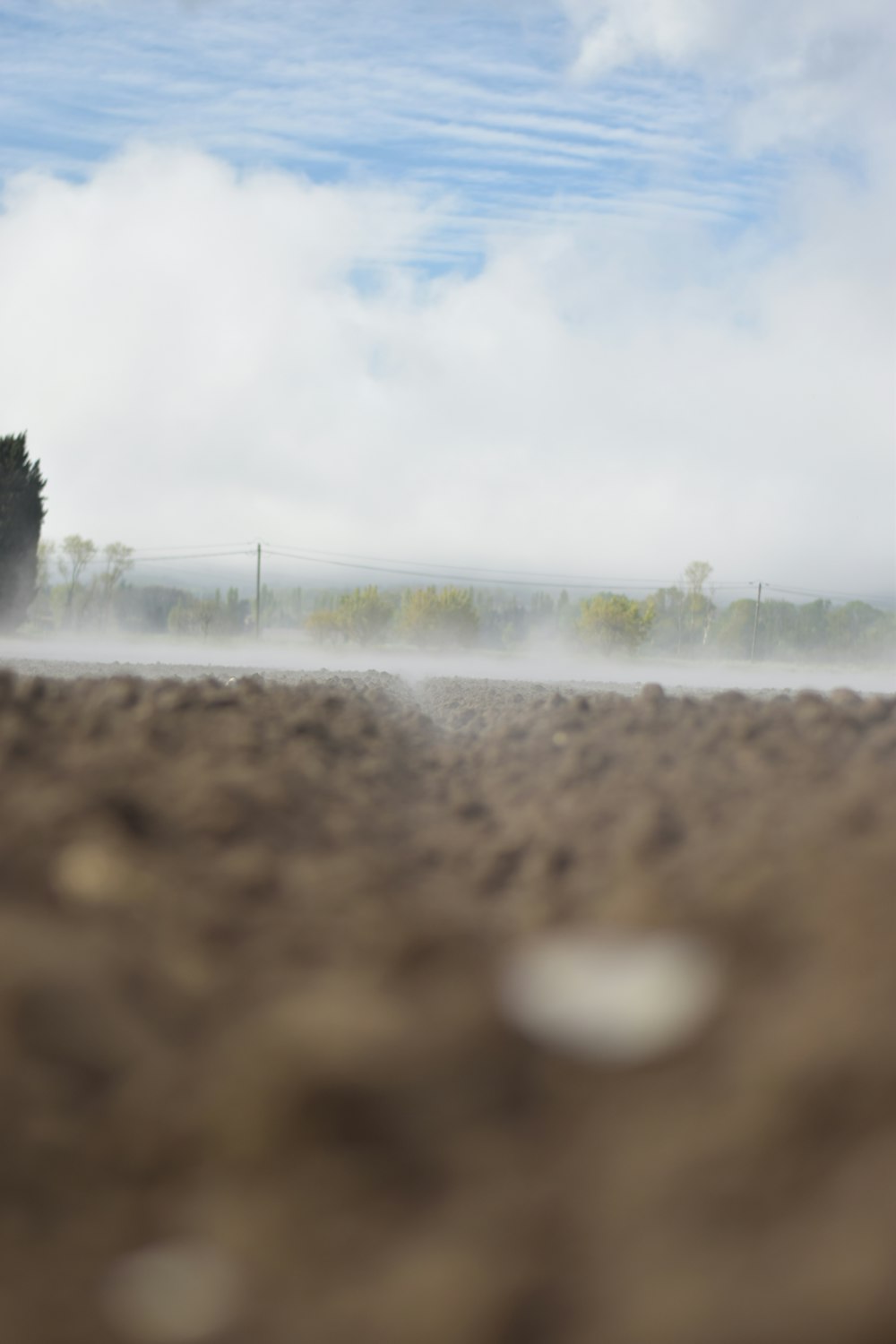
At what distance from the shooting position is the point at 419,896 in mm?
2160

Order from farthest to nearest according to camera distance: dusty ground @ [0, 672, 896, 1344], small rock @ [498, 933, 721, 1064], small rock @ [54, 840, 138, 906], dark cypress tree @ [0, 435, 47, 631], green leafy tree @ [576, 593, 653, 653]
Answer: green leafy tree @ [576, 593, 653, 653] < dark cypress tree @ [0, 435, 47, 631] < small rock @ [54, 840, 138, 906] < small rock @ [498, 933, 721, 1064] < dusty ground @ [0, 672, 896, 1344]

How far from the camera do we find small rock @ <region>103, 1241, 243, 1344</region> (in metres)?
1.04

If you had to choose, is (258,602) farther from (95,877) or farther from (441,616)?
(95,877)

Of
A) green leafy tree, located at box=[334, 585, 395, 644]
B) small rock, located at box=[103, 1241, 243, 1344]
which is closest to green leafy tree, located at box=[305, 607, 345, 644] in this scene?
green leafy tree, located at box=[334, 585, 395, 644]

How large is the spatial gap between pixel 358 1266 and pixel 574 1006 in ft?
1.60

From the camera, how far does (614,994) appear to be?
4.99ft

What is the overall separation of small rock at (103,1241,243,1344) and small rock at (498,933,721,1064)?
0.47 m

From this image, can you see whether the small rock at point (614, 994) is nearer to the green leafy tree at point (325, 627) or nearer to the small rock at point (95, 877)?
the small rock at point (95, 877)

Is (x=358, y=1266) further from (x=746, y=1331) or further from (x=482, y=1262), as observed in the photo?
(x=746, y=1331)

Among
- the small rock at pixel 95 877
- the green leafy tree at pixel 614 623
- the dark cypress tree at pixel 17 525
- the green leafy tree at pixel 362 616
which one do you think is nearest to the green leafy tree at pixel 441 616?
the green leafy tree at pixel 362 616

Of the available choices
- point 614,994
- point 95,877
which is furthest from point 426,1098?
point 95,877

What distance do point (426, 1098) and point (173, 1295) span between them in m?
0.34

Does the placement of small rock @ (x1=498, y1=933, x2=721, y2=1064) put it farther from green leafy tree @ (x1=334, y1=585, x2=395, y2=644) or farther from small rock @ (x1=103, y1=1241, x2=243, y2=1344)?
green leafy tree @ (x1=334, y1=585, x2=395, y2=644)

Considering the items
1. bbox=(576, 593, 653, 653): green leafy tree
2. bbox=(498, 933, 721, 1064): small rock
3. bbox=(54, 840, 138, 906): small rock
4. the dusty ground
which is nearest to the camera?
the dusty ground
